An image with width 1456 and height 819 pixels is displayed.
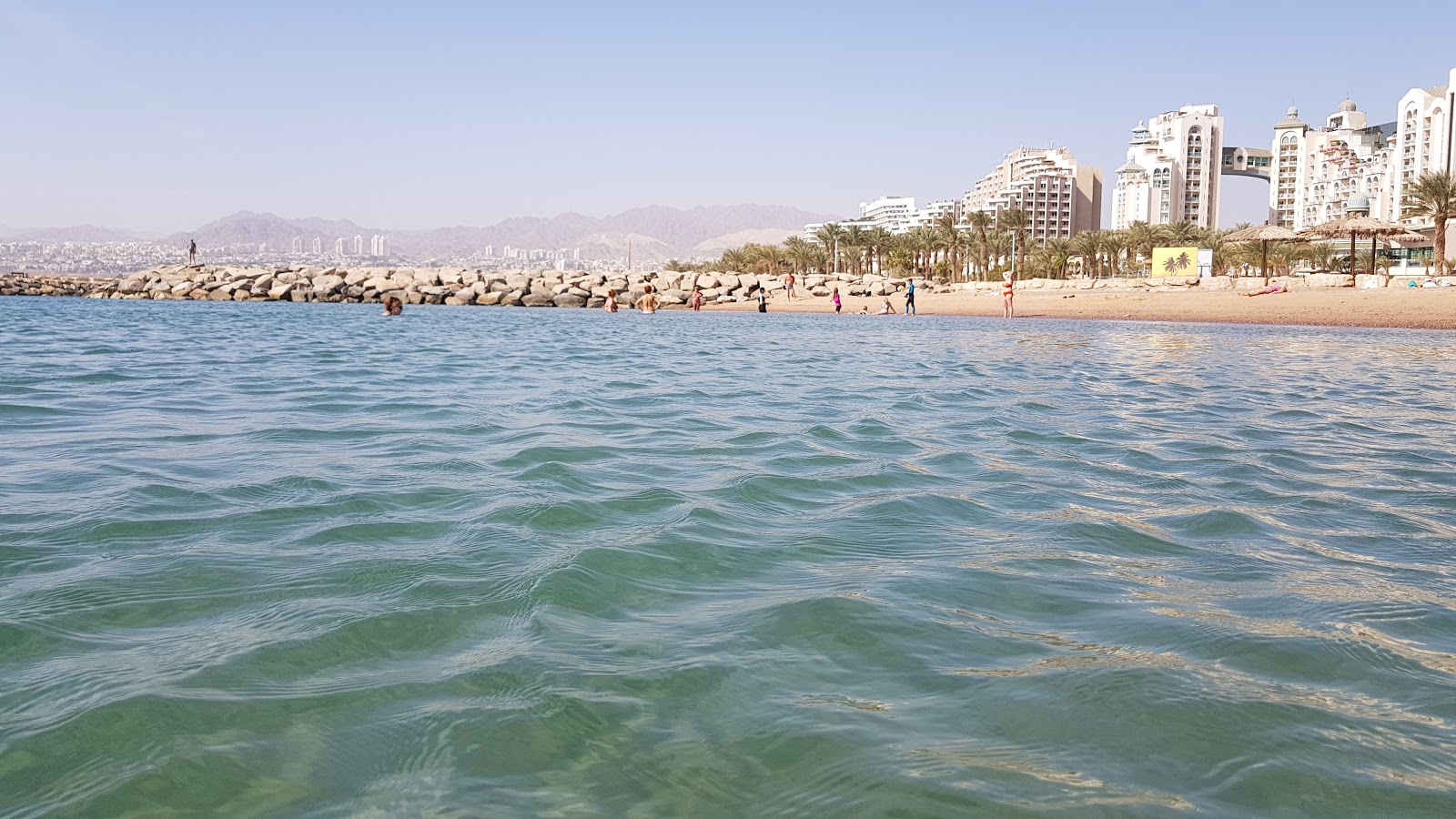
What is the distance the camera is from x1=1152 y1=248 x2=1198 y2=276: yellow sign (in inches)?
2181

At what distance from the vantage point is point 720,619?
3391 millimetres

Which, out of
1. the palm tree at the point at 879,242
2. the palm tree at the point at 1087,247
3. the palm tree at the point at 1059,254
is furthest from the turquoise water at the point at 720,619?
the palm tree at the point at 879,242

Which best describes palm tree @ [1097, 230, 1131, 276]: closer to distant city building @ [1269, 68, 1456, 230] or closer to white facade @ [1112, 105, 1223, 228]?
distant city building @ [1269, 68, 1456, 230]

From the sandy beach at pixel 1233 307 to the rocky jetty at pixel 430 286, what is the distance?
9870mm

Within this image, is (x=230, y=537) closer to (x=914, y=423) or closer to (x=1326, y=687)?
(x=1326, y=687)

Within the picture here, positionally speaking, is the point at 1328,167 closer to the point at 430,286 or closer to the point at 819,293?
the point at 819,293

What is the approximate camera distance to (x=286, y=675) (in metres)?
2.83

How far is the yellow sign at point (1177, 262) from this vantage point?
182 feet

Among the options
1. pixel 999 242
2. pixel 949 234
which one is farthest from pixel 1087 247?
pixel 999 242

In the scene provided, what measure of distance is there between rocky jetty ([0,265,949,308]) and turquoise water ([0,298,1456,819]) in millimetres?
46700

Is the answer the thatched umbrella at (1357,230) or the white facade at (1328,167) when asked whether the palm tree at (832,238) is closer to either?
the thatched umbrella at (1357,230)

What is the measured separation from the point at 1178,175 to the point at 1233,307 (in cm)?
14556

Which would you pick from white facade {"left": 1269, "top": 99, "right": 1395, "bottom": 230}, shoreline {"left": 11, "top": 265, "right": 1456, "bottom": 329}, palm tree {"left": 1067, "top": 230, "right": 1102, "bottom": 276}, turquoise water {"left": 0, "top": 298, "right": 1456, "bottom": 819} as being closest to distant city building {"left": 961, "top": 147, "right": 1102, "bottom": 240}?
white facade {"left": 1269, "top": 99, "right": 1395, "bottom": 230}

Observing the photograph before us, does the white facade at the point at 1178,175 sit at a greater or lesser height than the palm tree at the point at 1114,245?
greater
